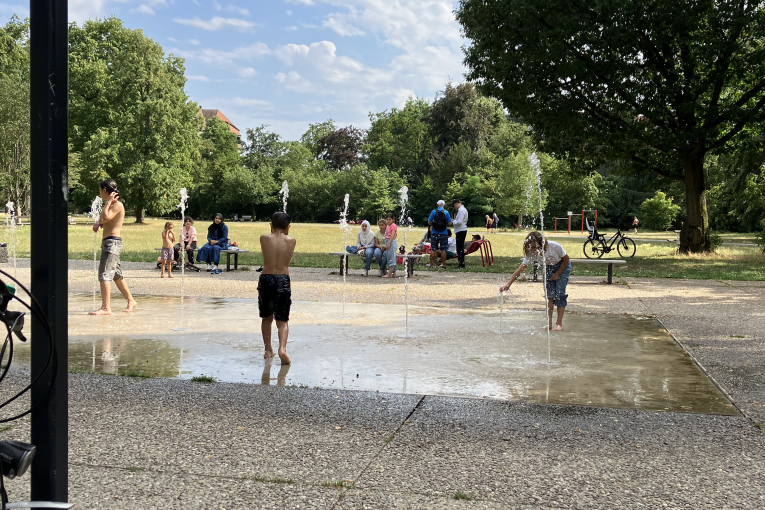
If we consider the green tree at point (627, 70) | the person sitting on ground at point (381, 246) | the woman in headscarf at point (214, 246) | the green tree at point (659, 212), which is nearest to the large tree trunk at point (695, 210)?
the green tree at point (627, 70)

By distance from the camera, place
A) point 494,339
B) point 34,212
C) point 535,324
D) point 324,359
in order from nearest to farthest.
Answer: point 34,212 < point 324,359 < point 494,339 < point 535,324

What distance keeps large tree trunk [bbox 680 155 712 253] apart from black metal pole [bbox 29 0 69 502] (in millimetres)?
21961

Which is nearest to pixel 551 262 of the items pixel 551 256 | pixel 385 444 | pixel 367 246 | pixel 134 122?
pixel 551 256

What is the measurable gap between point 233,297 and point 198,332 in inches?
141

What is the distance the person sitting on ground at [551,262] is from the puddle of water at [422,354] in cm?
47

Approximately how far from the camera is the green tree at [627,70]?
738 inches

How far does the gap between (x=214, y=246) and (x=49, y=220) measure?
1541 cm

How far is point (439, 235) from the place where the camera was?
18.4m

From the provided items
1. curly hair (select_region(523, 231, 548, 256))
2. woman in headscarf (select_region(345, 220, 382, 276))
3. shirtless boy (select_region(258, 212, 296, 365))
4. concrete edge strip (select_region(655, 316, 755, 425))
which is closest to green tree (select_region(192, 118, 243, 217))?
woman in headscarf (select_region(345, 220, 382, 276))

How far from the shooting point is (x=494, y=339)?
26.4 ft

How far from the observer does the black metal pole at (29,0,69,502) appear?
2201mm

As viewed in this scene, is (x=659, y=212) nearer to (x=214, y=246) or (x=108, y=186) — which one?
(x=214, y=246)

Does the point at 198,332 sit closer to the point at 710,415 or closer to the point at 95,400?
the point at 95,400

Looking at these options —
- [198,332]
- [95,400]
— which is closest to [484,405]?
[95,400]
